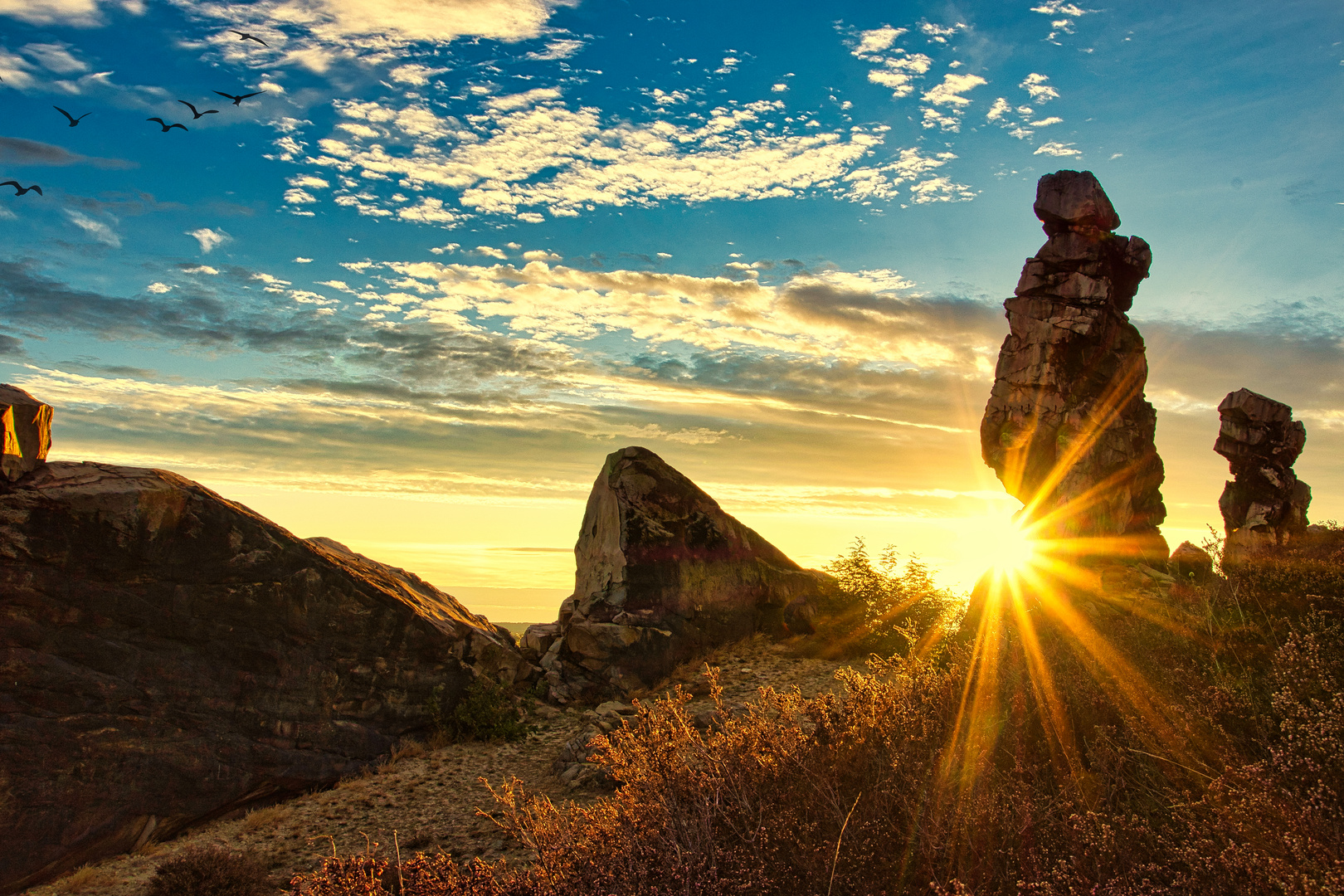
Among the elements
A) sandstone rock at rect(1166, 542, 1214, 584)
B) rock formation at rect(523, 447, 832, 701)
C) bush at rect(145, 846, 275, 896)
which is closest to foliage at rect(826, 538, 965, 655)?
rock formation at rect(523, 447, 832, 701)

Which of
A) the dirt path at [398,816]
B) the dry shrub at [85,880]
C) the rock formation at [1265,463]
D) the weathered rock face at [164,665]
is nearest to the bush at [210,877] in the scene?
the dirt path at [398,816]

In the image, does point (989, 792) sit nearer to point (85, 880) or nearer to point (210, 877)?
point (210, 877)

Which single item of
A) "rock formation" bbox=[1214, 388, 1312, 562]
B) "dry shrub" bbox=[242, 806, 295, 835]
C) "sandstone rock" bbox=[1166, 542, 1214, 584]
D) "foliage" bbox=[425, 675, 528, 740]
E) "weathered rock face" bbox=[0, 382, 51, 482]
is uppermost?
"rock formation" bbox=[1214, 388, 1312, 562]

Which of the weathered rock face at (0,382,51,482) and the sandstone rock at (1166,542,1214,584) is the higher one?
the weathered rock face at (0,382,51,482)

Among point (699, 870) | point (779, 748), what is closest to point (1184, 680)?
point (779, 748)

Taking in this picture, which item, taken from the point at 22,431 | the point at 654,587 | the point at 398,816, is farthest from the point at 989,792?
the point at 22,431

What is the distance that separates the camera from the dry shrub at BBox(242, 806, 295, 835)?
994 centimetres

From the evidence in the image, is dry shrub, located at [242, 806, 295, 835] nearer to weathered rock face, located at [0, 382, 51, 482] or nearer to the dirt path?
the dirt path

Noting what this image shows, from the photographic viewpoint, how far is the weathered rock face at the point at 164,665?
915 cm

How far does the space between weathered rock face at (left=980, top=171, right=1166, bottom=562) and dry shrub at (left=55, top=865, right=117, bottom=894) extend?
809 inches

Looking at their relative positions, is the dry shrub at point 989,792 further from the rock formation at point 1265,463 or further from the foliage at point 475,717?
the rock formation at point 1265,463

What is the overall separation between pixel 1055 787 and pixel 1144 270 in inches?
772

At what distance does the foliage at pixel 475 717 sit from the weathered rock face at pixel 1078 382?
594 inches

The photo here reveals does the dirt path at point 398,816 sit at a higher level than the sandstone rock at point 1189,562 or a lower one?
lower
